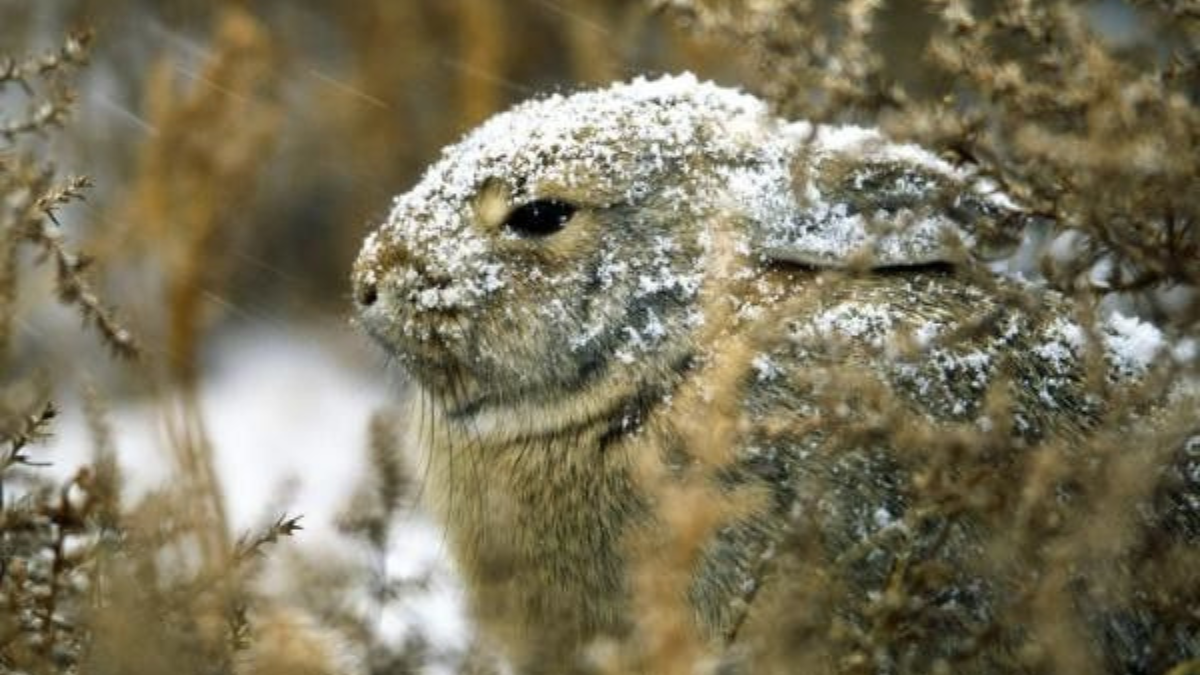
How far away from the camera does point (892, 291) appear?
3.05 meters

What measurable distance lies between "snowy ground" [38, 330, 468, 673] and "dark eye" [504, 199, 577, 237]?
495 mm

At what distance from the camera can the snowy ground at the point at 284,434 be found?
377 cm

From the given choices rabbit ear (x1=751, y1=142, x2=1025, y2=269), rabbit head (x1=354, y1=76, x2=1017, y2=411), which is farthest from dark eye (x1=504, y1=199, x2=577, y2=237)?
rabbit ear (x1=751, y1=142, x2=1025, y2=269)

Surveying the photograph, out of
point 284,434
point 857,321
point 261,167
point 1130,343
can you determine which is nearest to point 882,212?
point 857,321

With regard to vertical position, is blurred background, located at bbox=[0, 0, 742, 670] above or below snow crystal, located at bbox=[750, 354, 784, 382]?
above

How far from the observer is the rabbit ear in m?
2.92

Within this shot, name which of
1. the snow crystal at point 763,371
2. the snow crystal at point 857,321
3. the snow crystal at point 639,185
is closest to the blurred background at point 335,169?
the snow crystal at point 639,185

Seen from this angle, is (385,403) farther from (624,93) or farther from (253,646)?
(253,646)

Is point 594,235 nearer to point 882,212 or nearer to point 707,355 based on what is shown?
point 707,355

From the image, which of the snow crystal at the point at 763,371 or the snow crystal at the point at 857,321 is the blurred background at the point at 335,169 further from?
the snow crystal at the point at 763,371

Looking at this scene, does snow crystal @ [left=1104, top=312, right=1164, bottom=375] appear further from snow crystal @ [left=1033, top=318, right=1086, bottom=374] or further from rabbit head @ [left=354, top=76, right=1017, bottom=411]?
rabbit head @ [left=354, top=76, right=1017, bottom=411]

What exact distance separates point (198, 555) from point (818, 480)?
1.20m

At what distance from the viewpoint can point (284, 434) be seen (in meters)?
5.77

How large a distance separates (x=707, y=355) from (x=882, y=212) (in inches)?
15.1
